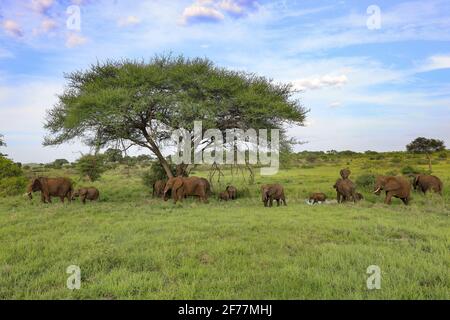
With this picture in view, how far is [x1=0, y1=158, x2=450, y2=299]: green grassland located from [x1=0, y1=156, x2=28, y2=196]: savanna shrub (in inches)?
463

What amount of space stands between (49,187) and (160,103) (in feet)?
20.7

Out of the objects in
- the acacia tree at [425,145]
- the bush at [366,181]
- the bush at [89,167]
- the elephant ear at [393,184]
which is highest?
the acacia tree at [425,145]

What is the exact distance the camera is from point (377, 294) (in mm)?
4918

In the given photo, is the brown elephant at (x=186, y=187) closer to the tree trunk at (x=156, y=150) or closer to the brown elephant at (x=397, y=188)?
the tree trunk at (x=156, y=150)

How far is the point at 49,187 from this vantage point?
52.4 feet

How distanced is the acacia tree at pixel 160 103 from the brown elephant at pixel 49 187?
2971mm

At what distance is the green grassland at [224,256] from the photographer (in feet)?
16.8

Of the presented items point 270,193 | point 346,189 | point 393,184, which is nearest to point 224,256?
point 270,193

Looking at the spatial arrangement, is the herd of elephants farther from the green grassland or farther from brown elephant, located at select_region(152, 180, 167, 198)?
the green grassland

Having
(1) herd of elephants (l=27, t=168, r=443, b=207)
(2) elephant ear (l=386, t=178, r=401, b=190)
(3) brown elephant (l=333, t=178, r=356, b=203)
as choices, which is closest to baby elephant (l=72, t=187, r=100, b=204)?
(1) herd of elephants (l=27, t=168, r=443, b=207)

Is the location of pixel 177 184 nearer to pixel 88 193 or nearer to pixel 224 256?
pixel 88 193

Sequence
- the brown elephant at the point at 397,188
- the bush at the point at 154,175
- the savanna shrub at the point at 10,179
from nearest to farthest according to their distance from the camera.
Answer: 1. the brown elephant at the point at 397,188
2. the savanna shrub at the point at 10,179
3. the bush at the point at 154,175

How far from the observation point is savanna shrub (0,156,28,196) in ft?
70.9

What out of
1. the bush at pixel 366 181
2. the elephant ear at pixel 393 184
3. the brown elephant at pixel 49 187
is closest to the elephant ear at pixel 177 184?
the brown elephant at pixel 49 187
